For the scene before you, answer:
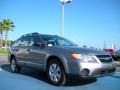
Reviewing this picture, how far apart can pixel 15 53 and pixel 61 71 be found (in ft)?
11.1

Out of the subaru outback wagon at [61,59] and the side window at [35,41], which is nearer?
the subaru outback wagon at [61,59]

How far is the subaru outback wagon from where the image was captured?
6973 mm

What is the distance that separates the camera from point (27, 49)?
9211mm

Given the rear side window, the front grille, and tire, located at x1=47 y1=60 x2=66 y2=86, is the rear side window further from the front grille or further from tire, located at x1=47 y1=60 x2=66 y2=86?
the front grille

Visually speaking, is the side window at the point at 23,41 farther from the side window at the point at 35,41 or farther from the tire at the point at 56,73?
the tire at the point at 56,73

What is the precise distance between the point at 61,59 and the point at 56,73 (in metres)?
0.52

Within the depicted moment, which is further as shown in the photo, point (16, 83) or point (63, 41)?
point (63, 41)

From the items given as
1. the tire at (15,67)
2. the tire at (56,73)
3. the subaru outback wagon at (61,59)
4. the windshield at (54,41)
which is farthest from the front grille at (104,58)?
the tire at (15,67)

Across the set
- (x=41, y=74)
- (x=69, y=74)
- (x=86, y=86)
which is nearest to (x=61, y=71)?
(x=69, y=74)

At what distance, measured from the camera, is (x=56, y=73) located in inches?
300

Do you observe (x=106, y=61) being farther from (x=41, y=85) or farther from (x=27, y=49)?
(x=27, y=49)

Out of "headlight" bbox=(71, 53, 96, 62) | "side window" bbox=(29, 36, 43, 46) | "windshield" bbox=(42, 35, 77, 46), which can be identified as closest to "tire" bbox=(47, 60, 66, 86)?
"headlight" bbox=(71, 53, 96, 62)

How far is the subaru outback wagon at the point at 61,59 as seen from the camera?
6973 mm

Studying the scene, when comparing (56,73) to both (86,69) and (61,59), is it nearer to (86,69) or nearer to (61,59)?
(61,59)
